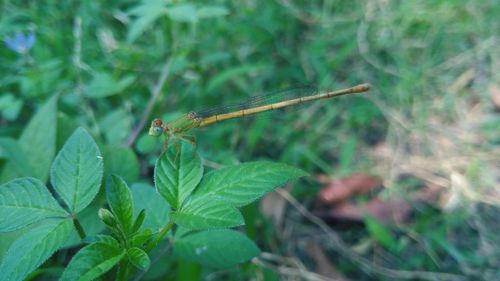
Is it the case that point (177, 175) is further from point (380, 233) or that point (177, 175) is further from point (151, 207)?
point (380, 233)

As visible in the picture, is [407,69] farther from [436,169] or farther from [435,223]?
[435,223]

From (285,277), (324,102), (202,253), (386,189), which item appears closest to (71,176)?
(202,253)

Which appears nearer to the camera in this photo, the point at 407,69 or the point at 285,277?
the point at 285,277

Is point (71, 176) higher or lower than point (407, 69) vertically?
lower

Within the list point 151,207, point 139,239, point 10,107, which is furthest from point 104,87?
point 139,239

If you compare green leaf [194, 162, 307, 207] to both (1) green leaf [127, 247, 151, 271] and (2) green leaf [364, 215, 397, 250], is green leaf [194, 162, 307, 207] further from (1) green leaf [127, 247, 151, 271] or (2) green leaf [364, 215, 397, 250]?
(2) green leaf [364, 215, 397, 250]

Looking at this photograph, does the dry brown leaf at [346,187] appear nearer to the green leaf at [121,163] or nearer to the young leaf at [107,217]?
the green leaf at [121,163]

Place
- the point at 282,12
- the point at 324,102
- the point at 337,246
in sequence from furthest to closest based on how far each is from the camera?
1. the point at 282,12
2. the point at 324,102
3. the point at 337,246
